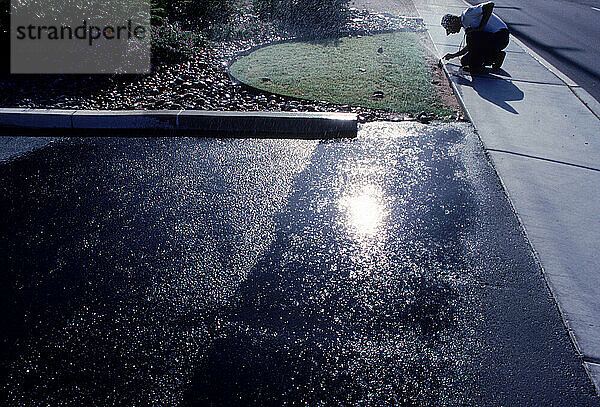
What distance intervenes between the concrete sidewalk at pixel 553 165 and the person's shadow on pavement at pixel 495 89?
0.04 ft

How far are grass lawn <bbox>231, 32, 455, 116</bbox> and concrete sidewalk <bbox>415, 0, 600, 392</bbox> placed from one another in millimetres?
577

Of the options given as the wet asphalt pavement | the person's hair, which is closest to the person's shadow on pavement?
the person's hair

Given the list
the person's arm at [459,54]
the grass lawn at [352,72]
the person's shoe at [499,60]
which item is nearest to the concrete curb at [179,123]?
the grass lawn at [352,72]

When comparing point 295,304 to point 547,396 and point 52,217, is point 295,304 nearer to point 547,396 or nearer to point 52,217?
point 547,396

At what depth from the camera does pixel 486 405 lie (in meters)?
2.25

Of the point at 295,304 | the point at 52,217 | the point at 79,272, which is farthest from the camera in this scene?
the point at 52,217

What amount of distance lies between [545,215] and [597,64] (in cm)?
709

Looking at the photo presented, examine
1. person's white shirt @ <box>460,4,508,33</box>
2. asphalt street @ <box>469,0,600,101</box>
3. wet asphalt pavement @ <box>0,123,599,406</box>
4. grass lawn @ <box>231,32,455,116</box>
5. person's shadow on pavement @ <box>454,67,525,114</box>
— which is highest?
person's white shirt @ <box>460,4,508,33</box>

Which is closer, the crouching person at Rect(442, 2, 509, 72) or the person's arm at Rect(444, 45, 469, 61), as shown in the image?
the crouching person at Rect(442, 2, 509, 72)

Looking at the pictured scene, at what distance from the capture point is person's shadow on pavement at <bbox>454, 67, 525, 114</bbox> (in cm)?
623

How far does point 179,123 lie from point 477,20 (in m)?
4.77

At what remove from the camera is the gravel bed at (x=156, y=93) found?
584 cm

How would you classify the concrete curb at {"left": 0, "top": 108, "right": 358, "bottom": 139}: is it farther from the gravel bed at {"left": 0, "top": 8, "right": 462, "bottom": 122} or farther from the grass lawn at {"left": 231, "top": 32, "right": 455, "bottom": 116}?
the grass lawn at {"left": 231, "top": 32, "right": 455, "bottom": 116}

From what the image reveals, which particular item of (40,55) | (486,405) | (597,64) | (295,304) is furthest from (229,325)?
(597,64)
